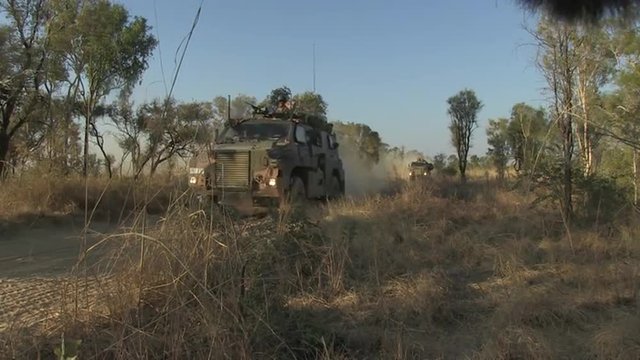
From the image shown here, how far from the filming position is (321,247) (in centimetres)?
629

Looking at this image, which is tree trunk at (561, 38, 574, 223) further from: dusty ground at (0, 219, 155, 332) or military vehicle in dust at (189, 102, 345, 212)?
dusty ground at (0, 219, 155, 332)

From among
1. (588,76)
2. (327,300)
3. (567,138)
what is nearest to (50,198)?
(327,300)

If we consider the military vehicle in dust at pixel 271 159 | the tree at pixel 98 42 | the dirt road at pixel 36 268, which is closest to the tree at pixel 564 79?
the military vehicle in dust at pixel 271 159

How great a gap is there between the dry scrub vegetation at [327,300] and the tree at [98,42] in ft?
48.2

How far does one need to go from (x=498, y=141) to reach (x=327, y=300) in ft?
131

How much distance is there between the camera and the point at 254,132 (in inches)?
510

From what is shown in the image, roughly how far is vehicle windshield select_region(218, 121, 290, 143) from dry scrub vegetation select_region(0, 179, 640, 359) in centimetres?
580

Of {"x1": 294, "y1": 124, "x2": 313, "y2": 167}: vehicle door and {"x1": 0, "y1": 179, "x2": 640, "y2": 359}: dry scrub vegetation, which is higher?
{"x1": 294, "y1": 124, "x2": 313, "y2": 167}: vehicle door

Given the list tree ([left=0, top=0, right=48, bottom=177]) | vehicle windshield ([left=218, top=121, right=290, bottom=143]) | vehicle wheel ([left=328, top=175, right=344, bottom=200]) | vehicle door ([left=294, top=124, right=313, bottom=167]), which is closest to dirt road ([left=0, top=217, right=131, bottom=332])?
vehicle windshield ([left=218, top=121, right=290, bottom=143])

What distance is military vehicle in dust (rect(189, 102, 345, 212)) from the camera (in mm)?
11711

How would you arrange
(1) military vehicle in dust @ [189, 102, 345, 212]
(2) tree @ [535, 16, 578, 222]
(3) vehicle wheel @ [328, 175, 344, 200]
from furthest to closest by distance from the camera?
(3) vehicle wheel @ [328, 175, 344, 200], (1) military vehicle in dust @ [189, 102, 345, 212], (2) tree @ [535, 16, 578, 222]

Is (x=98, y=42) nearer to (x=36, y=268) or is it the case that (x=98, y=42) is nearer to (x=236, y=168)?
(x=236, y=168)

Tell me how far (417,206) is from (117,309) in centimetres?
764

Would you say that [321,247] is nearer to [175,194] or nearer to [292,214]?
[292,214]
